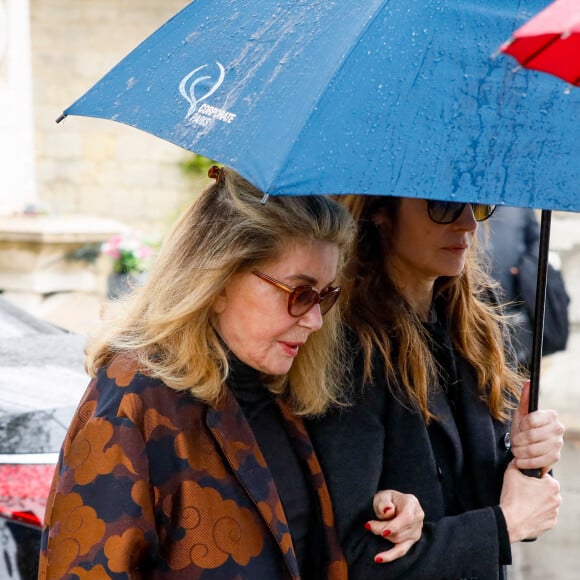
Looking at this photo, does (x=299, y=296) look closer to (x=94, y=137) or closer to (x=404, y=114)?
(x=404, y=114)

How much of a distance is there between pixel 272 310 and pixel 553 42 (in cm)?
86

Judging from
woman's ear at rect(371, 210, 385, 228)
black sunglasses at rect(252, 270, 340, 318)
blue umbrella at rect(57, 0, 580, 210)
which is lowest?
woman's ear at rect(371, 210, 385, 228)

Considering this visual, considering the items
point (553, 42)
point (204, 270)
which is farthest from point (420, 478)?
point (553, 42)

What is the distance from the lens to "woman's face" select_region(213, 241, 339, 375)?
229 cm

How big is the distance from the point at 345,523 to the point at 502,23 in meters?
1.05

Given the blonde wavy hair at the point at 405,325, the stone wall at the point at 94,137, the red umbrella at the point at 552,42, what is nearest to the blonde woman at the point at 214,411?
the blonde wavy hair at the point at 405,325

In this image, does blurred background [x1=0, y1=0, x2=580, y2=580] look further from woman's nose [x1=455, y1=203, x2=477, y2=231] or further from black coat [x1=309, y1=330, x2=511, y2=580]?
woman's nose [x1=455, y1=203, x2=477, y2=231]

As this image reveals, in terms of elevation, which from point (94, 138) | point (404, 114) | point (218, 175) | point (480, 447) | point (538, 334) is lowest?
point (94, 138)

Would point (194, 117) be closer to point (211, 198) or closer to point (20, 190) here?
point (211, 198)

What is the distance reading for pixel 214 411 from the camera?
2.26 metres

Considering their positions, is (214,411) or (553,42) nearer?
(553,42)

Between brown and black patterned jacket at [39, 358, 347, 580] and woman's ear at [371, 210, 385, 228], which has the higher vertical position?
woman's ear at [371, 210, 385, 228]

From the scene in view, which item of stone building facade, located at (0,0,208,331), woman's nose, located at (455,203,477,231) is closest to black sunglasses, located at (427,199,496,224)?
woman's nose, located at (455,203,477,231)

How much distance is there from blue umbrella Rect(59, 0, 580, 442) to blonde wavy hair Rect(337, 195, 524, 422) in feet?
1.88
